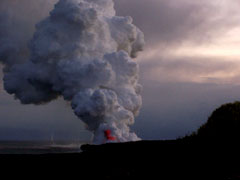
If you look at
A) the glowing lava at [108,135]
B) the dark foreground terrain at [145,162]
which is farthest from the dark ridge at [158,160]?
the glowing lava at [108,135]

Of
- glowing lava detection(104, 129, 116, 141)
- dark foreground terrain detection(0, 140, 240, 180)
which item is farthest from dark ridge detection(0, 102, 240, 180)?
glowing lava detection(104, 129, 116, 141)

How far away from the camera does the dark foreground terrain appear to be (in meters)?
13.1

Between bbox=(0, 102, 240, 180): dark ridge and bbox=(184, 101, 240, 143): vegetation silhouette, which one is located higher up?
bbox=(184, 101, 240, 143): vegetation silhouette

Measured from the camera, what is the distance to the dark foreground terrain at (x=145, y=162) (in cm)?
1307

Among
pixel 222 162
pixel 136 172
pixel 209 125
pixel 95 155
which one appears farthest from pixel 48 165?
pixel 209 125

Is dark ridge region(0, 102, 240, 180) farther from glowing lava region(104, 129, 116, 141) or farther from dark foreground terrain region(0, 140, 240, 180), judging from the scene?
glowing lava region(104, 129, 116, 141)

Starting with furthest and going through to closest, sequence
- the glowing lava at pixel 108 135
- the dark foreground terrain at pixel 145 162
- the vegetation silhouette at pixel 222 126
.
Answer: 1. the glowing lava at pixel 108 135
2. the vegetation silhouette at pixel 222 126
3. the dark foreground terrain at pixel 145 162

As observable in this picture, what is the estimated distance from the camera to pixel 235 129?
59.8ft

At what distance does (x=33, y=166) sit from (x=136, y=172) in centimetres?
472

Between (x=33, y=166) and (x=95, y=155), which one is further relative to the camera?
(x=95, y=155)

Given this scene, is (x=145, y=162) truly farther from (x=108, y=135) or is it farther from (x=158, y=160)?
(x=108, y=135)

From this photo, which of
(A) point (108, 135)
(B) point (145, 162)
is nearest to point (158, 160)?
(B) point (145, 162)

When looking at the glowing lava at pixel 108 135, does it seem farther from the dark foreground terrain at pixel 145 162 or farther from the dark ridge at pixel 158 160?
the dark foreground terrain at pixel 145 162

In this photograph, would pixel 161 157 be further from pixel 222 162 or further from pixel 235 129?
pixel 235 129
